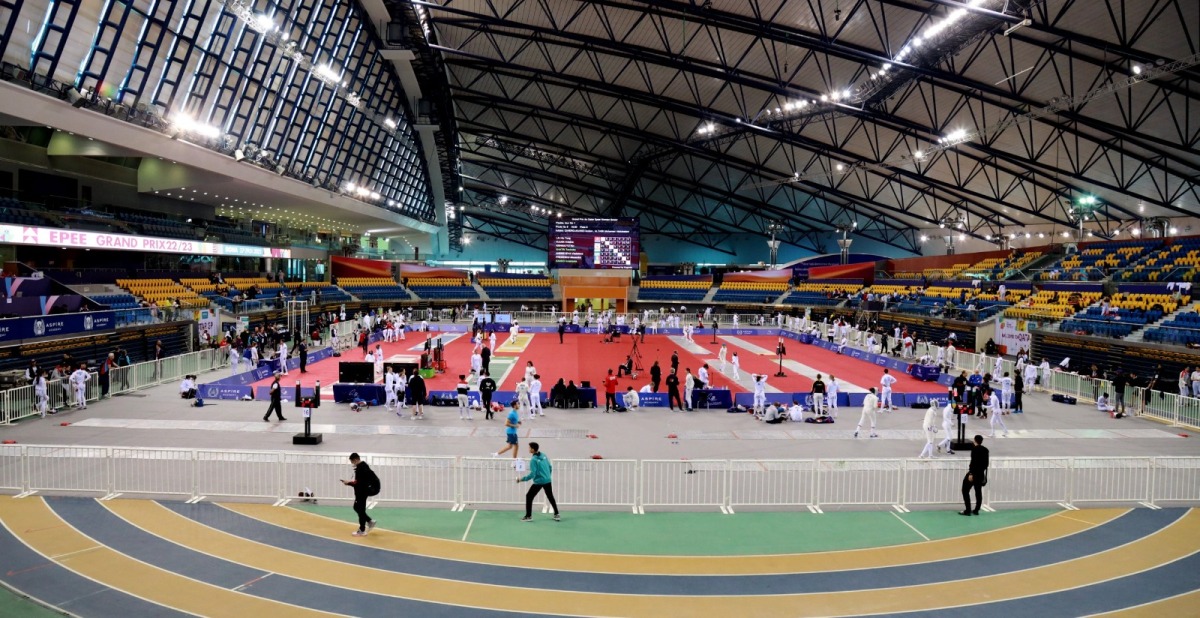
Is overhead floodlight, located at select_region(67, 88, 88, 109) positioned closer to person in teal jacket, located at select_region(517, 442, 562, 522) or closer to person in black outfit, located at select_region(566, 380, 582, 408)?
person in black outfit, located at select_region(566, 380, 582, 408)

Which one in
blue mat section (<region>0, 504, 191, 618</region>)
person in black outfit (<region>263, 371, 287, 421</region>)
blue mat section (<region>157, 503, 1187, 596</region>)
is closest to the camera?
blue mat section (<region>0, 504, 191, 618</region>)

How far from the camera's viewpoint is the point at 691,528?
31.1 ft

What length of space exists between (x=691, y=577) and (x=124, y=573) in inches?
276

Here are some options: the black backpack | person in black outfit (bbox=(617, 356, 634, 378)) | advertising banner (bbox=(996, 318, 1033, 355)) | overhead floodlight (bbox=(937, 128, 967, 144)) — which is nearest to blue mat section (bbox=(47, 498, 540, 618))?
the black backpack

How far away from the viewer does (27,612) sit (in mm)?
6734

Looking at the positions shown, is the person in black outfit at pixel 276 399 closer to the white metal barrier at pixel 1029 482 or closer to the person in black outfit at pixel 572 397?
the person in black outfit at pixel 572 397

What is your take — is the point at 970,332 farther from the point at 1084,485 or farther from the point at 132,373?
the point at 132,373

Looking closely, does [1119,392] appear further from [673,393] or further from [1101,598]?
[1101,598]

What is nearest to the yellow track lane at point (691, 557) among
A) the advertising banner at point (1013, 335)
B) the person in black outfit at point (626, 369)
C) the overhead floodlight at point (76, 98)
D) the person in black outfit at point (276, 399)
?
the person in black outfit at point (276, 399)

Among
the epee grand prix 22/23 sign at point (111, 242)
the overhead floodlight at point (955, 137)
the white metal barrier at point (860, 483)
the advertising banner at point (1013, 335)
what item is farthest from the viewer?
the overhead floodlight at point (955, 137)

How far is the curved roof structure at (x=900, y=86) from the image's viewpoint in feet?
84.9

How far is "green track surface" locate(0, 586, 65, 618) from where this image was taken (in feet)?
21.9

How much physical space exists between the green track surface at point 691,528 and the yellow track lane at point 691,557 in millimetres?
169

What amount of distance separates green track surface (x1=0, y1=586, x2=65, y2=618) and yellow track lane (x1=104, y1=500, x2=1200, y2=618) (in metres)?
1.76
